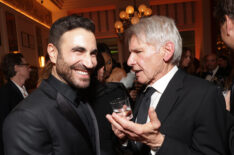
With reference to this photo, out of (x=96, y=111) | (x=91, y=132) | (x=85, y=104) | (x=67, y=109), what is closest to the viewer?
(x=67, y=109)

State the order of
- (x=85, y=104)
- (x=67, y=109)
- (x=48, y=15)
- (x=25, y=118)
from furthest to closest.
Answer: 1. (x=48, y=15)
2. (x=85, y=104)
3. (x=67, y=109)
4. (x=25, y=118)

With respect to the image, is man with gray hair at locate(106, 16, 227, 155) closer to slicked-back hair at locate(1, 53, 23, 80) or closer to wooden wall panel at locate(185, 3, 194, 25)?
slicked-back hair at locate(1, 53, 23, 80)

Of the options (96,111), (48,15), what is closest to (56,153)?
(96,111)

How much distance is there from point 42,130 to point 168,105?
2.51 ft

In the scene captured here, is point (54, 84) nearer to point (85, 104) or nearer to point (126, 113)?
point (85, 104)

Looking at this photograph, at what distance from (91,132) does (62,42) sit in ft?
2.14

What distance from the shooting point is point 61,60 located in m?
1.33

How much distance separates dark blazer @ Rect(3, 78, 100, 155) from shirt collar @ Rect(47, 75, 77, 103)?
4 cm

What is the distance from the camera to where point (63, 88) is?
4.42ft

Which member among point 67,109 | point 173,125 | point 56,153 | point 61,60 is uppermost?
point 61,60

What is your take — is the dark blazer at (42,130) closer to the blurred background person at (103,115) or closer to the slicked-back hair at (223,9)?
the blurred background person at (103,115)

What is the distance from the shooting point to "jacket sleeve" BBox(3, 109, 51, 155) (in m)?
1.08

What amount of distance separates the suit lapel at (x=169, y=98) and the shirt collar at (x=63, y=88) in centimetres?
58

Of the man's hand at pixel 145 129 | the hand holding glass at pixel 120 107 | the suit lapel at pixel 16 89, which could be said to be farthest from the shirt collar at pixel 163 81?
the suit lapel at pixel 16 89
